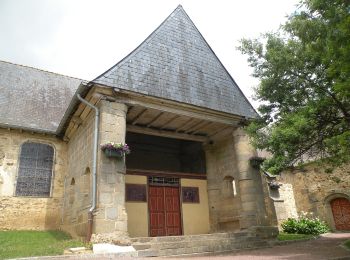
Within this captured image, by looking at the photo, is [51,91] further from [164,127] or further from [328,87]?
[328,87]

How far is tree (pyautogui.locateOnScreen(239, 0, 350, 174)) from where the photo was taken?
7.80m

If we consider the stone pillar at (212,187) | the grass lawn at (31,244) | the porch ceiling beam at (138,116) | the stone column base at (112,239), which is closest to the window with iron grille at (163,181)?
the stone pillar at (212,187)

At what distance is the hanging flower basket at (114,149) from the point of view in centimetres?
827

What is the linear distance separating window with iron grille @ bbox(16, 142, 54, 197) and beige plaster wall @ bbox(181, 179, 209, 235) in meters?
5.76

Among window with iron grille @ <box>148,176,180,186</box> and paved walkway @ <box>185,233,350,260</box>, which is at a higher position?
window with iron grille @ <box>148,176,180,186</box>

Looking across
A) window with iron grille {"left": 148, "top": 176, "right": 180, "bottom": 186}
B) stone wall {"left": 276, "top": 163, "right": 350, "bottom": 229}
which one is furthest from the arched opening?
stone wall {"left": 276, "top": 163, "right": 350, "bottom": 229}

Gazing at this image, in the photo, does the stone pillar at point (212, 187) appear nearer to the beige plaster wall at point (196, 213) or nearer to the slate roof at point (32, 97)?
the beige plaster wall at point (196, 213)

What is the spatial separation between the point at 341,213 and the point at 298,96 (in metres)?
12.6

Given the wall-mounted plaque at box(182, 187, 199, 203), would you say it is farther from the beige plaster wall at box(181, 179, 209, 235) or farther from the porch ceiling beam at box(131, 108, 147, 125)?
the porch ceiling beam at box(131, 108, 147, 125)

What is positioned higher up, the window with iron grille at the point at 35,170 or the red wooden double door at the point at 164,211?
the window with iron grille at the point at 35,170

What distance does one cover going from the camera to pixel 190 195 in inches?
503

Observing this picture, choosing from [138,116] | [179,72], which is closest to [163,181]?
[138,116]

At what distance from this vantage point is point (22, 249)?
7.41 metres

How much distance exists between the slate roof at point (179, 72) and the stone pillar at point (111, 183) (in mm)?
930
